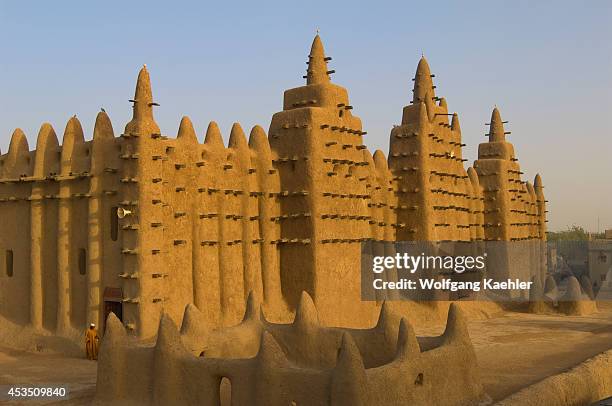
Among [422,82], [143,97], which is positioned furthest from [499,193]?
[143,97]

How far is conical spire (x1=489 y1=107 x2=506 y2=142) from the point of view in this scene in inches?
1730

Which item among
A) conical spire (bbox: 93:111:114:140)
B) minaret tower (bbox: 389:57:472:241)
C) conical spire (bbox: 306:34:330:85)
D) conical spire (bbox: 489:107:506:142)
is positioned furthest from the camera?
conical spire (bbox: 489:107:506:142)

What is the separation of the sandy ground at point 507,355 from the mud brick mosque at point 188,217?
183 centimetres

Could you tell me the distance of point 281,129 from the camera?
1057 inches

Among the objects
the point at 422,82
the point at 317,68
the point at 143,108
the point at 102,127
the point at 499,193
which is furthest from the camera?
the point at 499,193

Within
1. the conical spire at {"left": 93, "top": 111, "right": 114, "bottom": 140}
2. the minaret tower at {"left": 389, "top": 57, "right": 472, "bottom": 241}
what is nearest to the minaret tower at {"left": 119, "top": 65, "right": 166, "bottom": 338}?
the conical spire at {"left": 93, "top": 111, "right": 114, "bottom": 140}

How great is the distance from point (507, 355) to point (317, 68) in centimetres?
1365

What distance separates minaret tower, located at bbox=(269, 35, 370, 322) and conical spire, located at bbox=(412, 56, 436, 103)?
10.1 m

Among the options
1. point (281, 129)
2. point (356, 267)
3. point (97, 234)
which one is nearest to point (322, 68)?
point (281, 129)

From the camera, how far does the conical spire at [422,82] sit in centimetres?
3719

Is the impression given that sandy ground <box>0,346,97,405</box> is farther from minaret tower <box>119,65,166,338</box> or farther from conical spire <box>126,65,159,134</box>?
conical spire <box>126,65,159,134</box>

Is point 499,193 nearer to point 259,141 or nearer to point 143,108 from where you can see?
point 259,141

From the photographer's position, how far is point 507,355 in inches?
945

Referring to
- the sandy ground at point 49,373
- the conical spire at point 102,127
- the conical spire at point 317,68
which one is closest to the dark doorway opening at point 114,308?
the sandy ground at point 49,373
